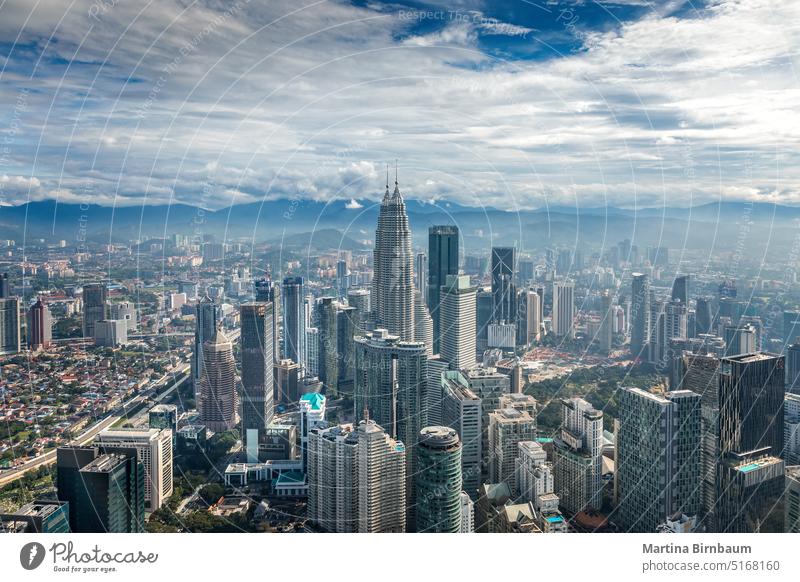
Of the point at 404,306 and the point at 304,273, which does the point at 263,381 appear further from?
the point at 404,306

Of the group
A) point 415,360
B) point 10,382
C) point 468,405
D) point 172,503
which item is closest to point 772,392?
point 468,405

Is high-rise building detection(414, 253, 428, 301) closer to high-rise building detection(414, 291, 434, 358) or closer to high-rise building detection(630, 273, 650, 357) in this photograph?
high-rise building detection(414, 291, 434, 358)

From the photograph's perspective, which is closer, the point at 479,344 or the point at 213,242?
the point at 213,242

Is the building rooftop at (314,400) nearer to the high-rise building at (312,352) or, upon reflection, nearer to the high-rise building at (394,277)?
the high-rise building at (312,352)

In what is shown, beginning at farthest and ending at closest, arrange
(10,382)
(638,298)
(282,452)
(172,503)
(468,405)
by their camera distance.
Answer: (638,298)
(468,405)
(282,452)
(10,382)
(172,503)

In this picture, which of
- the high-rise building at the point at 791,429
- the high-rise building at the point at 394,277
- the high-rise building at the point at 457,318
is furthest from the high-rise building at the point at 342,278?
the high-rise building at the point at 791,429

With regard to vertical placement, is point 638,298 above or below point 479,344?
above

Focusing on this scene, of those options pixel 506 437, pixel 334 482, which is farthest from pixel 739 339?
pixel 334 482

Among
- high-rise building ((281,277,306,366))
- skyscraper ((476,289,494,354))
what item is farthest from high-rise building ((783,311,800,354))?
high-rise building ((281,277,306,366))
